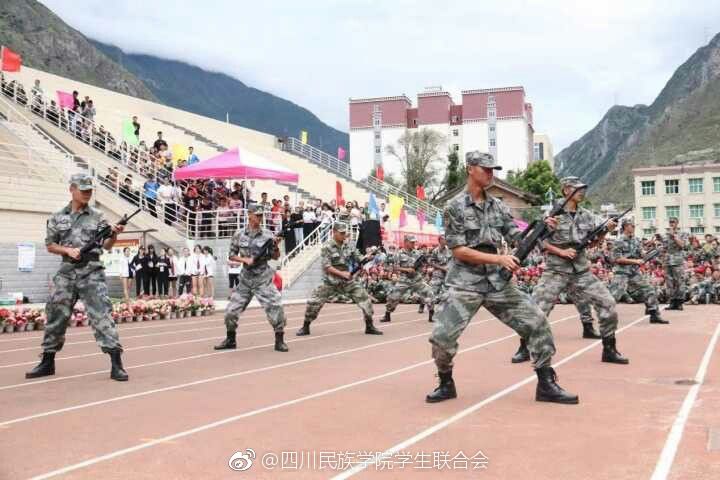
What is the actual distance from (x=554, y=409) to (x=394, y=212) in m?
26.6

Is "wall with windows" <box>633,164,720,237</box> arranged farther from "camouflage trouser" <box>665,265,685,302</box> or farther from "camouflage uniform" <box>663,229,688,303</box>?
"camouflage uniform" <box>663,229,688,303</box>

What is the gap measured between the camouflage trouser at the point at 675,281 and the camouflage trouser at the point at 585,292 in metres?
7.91

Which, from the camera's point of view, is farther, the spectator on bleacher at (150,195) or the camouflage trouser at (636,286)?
the spectator on bleacher at (150,195)

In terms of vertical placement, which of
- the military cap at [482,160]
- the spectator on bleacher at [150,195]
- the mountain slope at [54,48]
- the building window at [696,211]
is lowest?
the military cap at [482,160]

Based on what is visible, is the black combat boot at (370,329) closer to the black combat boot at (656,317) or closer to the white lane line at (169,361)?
the white lane line at (169,361)

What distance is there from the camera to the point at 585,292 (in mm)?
9117

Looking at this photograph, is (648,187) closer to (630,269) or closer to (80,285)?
(630,269)

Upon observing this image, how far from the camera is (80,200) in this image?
8383 millimetres

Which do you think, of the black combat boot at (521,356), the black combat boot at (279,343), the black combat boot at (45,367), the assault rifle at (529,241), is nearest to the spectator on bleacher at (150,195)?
the black combat boot at (279,343)

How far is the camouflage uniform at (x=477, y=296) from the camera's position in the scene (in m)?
6.56

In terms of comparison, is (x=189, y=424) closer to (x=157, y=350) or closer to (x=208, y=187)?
(x=157, y=350)

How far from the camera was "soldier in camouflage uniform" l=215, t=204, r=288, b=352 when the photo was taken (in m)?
10.7

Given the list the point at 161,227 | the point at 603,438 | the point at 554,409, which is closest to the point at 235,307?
the point at 554,409

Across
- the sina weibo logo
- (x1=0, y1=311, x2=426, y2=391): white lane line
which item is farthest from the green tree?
the sina weibo logo
